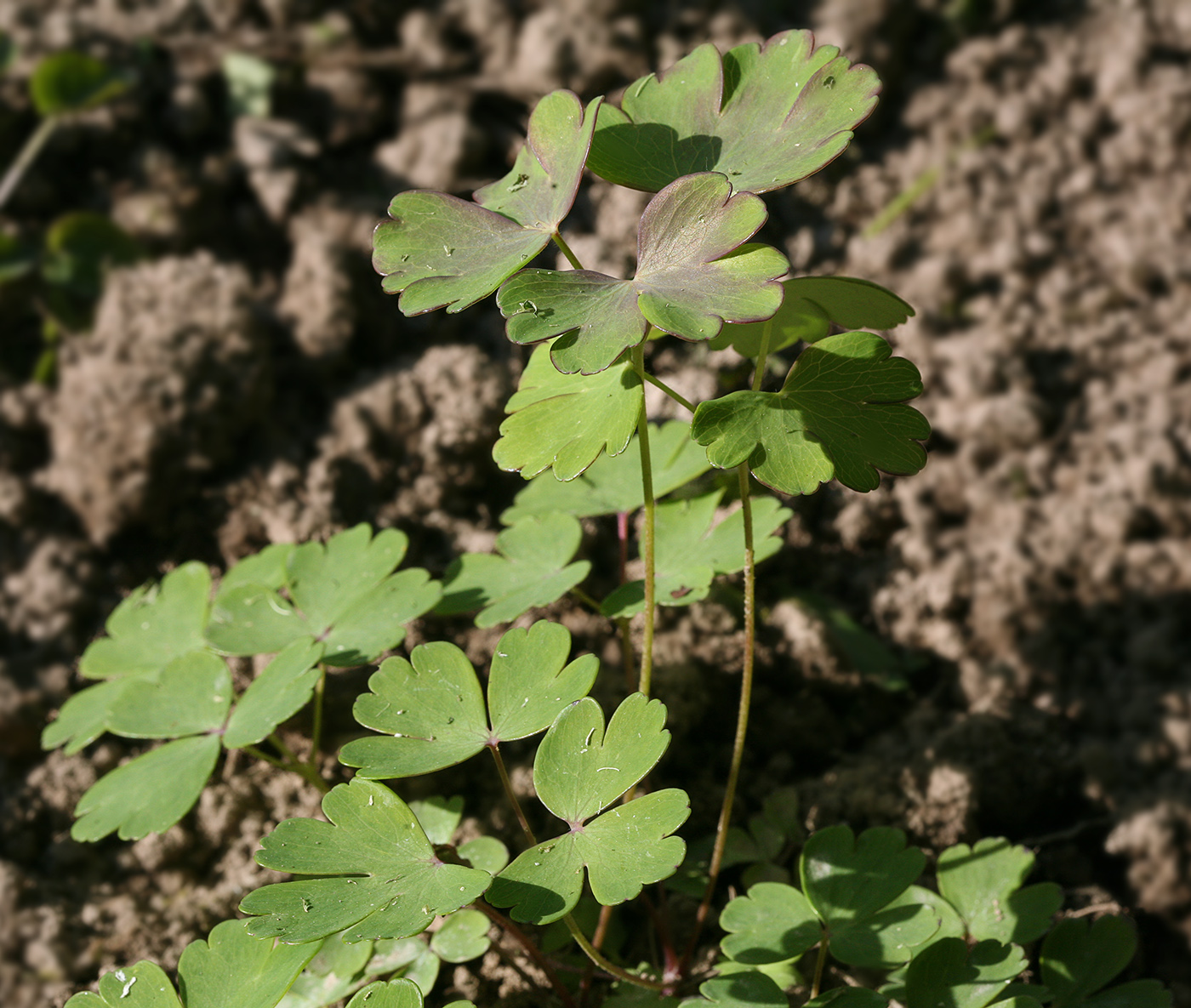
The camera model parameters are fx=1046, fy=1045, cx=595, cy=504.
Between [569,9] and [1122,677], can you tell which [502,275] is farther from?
[569,9]

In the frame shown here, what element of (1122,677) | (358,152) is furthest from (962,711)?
(358,152)

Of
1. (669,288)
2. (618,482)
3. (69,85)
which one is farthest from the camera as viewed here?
(69,85)

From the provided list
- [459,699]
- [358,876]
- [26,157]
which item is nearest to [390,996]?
[358,876]

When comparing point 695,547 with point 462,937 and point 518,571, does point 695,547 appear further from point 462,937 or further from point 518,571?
point 462,937

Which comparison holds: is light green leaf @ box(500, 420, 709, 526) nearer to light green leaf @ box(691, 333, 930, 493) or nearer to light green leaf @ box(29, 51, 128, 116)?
light green leaf @ box(691, 333, 930, 493)

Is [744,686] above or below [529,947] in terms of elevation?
above
